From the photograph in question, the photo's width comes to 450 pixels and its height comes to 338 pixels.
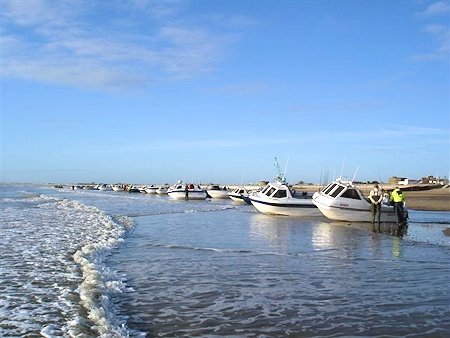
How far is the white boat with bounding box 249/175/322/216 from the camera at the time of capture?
92.3 ft

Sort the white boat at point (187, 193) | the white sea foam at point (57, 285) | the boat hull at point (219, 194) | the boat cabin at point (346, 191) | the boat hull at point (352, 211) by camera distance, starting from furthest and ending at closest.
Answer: the boat hull at point (219, 194), the white boat at point (187, 193), the boat cabin at point (346, 191), the boat hull at point (352, 211), the white sea foam at point (57, 285)

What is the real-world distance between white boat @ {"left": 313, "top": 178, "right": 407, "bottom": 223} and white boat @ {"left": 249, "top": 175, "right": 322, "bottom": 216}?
3341 mm

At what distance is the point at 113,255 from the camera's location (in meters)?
13.6

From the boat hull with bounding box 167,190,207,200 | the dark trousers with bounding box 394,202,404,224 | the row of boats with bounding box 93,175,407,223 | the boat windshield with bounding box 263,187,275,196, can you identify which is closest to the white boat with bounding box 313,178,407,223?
the row of boats with bounding box 93,175,407,223

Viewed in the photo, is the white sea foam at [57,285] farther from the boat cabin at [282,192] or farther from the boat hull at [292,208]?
the boat cabin at [282,192]

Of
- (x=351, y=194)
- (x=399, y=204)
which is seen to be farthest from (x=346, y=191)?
(x=399, y=204)

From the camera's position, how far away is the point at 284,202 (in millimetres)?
28469

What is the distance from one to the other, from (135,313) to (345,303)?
3.62 meters

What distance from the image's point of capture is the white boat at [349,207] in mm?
24094

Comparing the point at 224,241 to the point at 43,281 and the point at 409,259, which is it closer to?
the point at 409,259

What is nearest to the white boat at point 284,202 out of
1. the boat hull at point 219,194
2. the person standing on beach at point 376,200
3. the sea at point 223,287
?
the person standing on beach at point 376,200

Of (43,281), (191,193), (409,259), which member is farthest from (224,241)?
(191,193)

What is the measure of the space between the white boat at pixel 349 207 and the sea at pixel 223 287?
6.56m

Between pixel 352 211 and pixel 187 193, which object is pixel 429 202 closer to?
pixel 352 211
